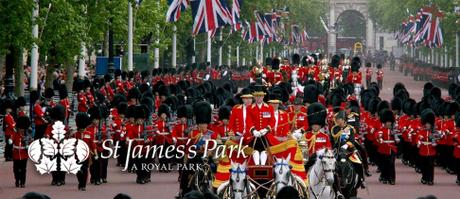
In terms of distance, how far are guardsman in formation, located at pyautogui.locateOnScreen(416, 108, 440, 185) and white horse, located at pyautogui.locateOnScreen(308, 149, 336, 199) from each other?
7.65 metres

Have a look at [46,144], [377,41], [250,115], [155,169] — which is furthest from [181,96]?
[377,41]

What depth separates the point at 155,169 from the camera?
31.2 m

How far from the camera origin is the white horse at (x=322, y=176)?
2098 cm

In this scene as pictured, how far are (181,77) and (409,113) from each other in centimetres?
2309

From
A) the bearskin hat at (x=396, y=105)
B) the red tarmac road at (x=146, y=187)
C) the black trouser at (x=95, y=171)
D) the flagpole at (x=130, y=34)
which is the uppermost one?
the flagpole at (x=130, y=34)

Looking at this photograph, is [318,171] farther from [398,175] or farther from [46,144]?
[398,175]

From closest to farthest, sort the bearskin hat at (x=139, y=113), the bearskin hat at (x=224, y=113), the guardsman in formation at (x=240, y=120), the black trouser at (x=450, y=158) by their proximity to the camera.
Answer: the guardsman in formation at (x=240, y=120) < the bearskin hat at (x=224, y=113) < the bearskin hat at (x=139, y=113) < the black trouser at (x=450, y=158)

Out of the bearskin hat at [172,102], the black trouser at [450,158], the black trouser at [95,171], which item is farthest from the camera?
the bearskin hat at [172,102]

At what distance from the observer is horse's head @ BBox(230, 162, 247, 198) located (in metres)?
19.9

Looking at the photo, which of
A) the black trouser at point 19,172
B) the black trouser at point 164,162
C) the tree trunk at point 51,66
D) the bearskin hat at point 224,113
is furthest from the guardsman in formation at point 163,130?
the tree trunk at point 51,66

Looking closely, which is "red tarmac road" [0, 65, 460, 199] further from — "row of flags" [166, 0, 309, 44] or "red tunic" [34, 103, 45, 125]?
"row of flags" [166, 0, 309, 44]

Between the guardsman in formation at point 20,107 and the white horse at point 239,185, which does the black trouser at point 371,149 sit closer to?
the guardsman in formation at point 20,107

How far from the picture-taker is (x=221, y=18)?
51062mm

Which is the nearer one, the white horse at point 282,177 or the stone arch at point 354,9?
the white horse at point 282,177
